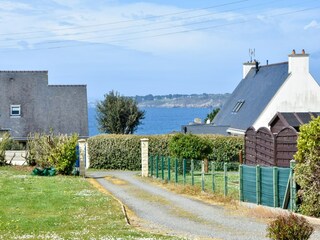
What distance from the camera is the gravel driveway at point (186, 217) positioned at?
64.6ft

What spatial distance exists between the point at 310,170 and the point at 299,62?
31578mm

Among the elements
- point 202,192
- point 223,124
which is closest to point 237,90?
point 223,124

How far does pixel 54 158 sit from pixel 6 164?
700 centimetres

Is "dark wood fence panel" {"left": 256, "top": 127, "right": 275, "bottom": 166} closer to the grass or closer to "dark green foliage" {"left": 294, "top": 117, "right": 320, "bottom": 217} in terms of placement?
the grass

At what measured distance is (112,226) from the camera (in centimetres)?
2067

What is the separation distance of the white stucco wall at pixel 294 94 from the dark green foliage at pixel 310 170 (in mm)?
30338

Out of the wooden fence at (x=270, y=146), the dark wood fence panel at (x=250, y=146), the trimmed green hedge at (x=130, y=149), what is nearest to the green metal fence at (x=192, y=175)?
the dark wood fence panel at (x=250, y=146)

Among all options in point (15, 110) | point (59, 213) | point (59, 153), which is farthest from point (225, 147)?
point (59, 213)

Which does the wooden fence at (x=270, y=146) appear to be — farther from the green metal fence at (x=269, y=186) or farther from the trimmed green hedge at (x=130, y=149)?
the trimmed green hedge at (x=130, y=149)

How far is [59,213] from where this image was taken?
2392cm

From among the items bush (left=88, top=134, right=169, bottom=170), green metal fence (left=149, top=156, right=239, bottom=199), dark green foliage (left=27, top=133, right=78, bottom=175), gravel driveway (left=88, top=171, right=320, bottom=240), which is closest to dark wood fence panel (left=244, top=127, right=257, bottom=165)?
green metal fence (left=149, top=156, right=239, bottom=199)

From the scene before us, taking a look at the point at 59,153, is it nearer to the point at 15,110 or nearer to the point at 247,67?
the point at 247,67

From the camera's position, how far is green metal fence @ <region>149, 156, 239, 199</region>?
103 ft

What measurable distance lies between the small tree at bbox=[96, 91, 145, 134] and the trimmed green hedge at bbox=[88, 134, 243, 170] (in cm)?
2003
